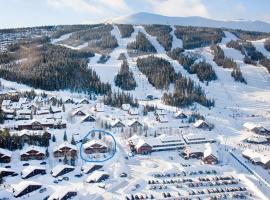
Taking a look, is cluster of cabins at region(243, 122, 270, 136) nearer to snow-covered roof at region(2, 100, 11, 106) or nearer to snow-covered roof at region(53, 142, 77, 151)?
snow-covered roof at region(53, 142, 77, 151)

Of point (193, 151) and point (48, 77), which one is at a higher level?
point (48, 77)

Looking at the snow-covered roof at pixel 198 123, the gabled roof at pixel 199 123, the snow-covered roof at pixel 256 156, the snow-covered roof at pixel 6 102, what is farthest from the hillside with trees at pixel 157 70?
the snow-covered roof at pixel 256 156

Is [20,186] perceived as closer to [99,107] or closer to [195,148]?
[195,148]

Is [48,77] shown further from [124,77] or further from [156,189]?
[156,189]

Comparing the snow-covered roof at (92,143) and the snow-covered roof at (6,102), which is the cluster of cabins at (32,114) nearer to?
the snow-covered roof at (6,102)

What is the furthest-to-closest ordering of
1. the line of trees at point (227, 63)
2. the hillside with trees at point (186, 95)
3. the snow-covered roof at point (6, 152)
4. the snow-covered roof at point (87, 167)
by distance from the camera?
the line of trees at point (227, 63), the hillside with trees at point (186, 95), the snow-covered roof at point (6, 152), the snow-covered roof at point (87, 167)

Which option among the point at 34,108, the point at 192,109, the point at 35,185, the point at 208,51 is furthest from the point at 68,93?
the point at 208,51
